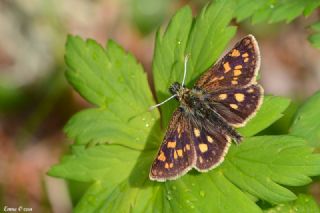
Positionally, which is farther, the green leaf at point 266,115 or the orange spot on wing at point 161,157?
the green leaf at point 266,115

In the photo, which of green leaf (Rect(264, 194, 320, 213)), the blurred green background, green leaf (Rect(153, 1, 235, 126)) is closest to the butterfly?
green leaf (Rect(153, 1, 235, 126))

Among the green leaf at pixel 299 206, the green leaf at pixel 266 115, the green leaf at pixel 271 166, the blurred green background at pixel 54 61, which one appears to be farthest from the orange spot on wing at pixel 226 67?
the blurred green background at pixel 54 61

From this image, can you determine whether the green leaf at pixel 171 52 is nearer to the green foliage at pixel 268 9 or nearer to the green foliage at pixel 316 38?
the green foliage at pixel 268 9

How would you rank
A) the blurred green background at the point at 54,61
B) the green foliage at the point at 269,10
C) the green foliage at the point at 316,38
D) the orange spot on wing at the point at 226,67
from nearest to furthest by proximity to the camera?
the orange spot on wing at the point at 226,67
the green foliage at the point at 316,38
the green foliage at the point at 269,10
the blurred green background at the point at 54,61

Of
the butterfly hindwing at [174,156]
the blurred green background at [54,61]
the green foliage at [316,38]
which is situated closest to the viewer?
the butterfly hindwing at [174,156]

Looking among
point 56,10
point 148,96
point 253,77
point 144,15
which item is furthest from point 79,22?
point 253,77

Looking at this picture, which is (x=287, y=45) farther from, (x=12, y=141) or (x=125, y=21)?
(x=12, y=141)
